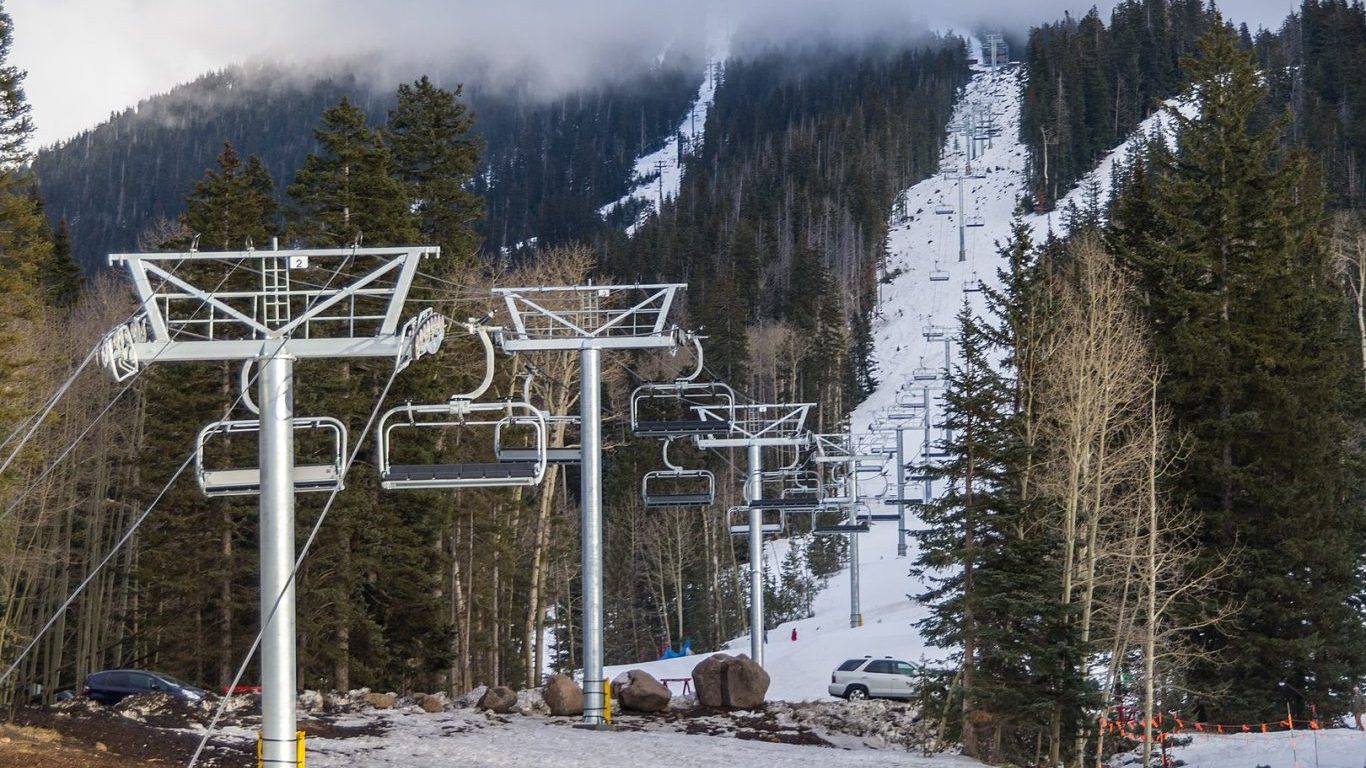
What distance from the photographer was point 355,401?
36.3 meters

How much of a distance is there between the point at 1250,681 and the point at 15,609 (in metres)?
36.9

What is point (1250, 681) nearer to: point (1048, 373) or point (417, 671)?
point (1048, 373)

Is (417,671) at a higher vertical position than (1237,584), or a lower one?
lower

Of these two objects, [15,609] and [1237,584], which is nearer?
[1237,584]

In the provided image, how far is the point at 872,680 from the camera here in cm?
4112

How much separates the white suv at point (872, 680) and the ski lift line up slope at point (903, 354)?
5.99ft

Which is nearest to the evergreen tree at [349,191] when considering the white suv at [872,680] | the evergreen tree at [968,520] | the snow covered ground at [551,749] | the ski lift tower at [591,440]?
the ski lift tower at [591,440]

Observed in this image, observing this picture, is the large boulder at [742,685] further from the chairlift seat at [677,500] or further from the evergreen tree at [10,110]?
the evergreen tree at [10,110]

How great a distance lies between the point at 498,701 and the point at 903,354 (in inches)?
3698

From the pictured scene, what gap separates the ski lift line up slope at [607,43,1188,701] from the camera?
52406mm

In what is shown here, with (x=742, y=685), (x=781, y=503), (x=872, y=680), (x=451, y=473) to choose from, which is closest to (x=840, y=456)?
(x=872, y=680)

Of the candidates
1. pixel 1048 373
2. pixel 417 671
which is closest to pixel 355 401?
pixel 417 671

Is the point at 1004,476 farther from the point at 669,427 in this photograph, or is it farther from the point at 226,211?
the point at 226,211

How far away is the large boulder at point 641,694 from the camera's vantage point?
30.6 meters
